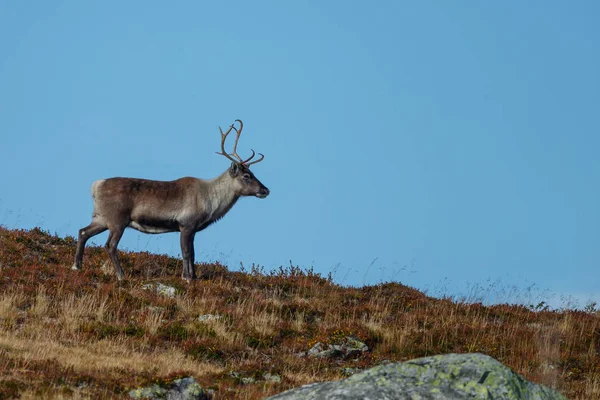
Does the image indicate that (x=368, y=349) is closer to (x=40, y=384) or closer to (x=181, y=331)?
(x=181, y=331)

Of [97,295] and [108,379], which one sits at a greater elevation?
[97,295]

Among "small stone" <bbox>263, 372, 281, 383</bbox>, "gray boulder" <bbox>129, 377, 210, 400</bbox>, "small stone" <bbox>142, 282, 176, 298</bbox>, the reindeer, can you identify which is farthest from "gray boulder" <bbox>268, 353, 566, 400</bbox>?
the reindeer

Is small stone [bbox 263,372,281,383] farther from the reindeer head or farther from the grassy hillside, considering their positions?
the reindeer head

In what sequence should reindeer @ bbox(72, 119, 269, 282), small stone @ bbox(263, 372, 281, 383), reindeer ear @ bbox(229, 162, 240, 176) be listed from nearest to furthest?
small stone @ bbox(263, 372, 281, 383) < reindeer @ bbox(72, 119, 269, 282) < reindeer ear @ bbox(229, 162, 240, 176)

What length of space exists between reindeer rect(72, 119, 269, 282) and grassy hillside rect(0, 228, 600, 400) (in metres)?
0.76

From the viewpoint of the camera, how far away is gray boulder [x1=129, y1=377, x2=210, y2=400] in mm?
9094

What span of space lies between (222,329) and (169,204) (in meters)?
5.08

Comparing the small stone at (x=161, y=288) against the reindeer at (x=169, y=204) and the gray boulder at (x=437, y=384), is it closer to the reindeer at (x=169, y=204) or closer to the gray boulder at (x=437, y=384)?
the reindeer at (x=169, y=204)

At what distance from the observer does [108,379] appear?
9.71 metres

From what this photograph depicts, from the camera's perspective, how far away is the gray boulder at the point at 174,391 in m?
9.09

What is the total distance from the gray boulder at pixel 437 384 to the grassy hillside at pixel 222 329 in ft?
9.96

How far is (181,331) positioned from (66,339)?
75.2 inches

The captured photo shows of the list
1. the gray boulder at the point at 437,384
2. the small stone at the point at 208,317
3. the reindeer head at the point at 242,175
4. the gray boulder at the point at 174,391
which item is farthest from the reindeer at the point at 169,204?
the gray boulder at the point at 437,384

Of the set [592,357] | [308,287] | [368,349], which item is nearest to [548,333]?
[592,357]
